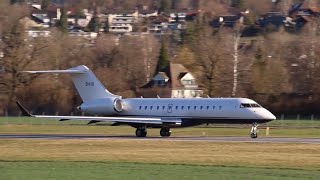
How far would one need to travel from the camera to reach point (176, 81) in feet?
367

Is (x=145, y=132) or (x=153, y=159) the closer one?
(x=153, y=159)

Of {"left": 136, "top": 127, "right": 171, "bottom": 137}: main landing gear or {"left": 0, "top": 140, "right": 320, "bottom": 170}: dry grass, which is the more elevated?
{"left": 0, "top": 140, "right": 320, "bottom": 170}: dry grass

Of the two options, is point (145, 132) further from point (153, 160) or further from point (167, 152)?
point (153, 160)

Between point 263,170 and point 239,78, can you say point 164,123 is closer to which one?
point 263,170

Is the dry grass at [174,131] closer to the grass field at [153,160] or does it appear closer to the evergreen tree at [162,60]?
the grass field at [153,160]

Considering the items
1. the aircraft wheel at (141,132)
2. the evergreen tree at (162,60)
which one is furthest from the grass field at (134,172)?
the evergreen tree at (162,60)

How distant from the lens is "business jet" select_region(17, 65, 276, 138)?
56.5 m

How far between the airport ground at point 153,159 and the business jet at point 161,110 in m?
4.94

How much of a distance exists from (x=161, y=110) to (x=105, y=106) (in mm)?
3617

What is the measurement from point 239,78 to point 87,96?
38098 mm

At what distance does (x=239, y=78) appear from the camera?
9838 centimetres

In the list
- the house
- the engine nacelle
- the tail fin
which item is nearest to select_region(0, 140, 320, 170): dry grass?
the engine nacelle

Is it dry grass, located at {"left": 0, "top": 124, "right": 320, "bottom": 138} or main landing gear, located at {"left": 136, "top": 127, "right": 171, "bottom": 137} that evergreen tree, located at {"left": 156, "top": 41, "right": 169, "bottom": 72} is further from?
main landing gear, located at {"left": 136, "top": 127, "right": 171, "bottom": 137}

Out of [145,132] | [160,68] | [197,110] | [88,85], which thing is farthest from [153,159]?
[160,68]
